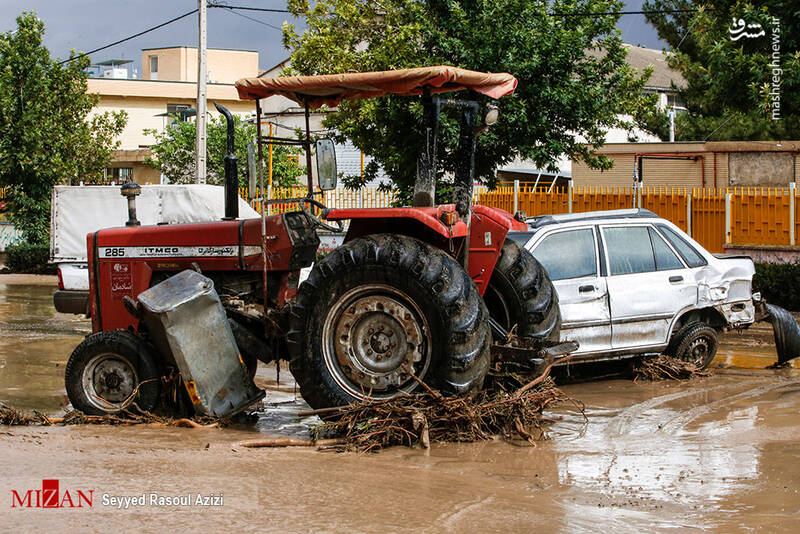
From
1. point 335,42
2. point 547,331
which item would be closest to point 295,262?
point 547,331

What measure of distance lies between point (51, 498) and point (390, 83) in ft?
12.4

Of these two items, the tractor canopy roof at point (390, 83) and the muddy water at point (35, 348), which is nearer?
the tractor canopy roof at point (390, 83)

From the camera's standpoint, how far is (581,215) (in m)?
10.5

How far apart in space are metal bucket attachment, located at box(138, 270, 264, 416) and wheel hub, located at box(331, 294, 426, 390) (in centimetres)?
98

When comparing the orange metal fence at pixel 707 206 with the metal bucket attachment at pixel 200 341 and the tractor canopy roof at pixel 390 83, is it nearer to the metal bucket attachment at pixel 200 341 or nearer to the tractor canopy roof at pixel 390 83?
the tractor canopy roof at pixel 390 83

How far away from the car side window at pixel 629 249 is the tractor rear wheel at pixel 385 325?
11.7ft

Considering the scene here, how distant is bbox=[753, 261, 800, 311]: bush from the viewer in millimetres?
15836

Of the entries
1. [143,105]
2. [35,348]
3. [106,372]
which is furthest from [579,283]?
[143,105]

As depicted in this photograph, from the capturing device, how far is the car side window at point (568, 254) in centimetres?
980

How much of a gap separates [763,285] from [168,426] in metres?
11.8

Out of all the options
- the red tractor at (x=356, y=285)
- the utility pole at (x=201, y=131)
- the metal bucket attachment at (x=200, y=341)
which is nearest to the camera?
the red tractor at (x=356, y=285)

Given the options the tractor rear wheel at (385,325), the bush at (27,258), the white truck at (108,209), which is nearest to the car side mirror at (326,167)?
the tractor rear wheel at (385,325)

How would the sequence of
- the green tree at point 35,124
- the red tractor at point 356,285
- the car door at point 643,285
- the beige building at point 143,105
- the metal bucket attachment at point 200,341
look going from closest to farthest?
the red tractor at point 356,285 < the metal bucket attachment at point 200,341 < the car door at point 643,285 < the green tree at point 35,124 < the beige building at point 143,105

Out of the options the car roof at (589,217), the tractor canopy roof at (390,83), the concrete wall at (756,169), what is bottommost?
the car roof at (589,217)
